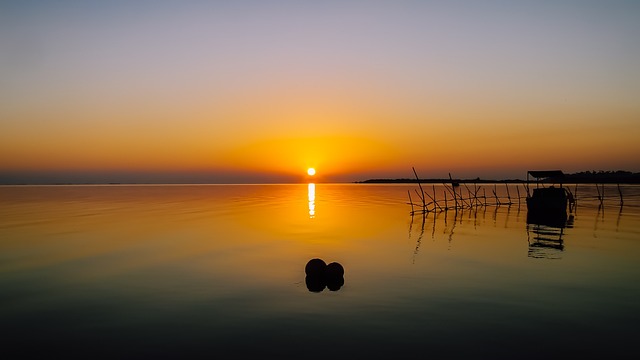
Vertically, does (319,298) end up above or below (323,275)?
below

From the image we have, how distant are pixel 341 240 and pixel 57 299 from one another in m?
22.8

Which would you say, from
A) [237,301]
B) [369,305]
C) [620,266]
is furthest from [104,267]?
[620,266]

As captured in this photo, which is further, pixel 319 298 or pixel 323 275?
pixel 323 275

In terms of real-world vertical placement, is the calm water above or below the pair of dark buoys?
below

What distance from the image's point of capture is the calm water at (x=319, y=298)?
1336 centimetres

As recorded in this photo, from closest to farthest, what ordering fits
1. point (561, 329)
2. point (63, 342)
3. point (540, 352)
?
point (540, 352) < point (63, 342) < point (561, 329)

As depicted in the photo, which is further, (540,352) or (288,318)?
(288,318)

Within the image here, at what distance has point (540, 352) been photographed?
12664mm

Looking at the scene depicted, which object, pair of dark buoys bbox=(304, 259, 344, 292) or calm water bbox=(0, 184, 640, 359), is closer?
calm water bbox=(0, 184, 640, 359)

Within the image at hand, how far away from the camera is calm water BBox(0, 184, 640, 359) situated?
13359 millimetres

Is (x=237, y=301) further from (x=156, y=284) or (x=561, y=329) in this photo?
(x=561, y=329)

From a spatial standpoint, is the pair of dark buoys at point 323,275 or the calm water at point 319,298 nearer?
the calm water at point 319,298

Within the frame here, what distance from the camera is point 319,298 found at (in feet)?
61.2

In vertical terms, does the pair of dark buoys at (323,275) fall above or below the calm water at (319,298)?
above
